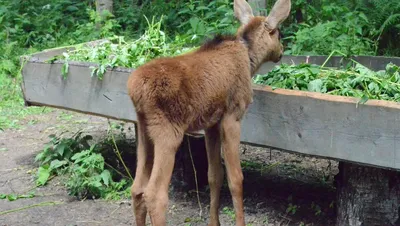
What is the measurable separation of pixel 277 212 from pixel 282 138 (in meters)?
1.19

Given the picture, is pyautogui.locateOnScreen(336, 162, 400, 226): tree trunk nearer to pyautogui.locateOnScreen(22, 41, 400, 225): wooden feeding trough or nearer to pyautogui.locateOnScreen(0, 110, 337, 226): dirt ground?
pyautogui.locateOnScreen(22, 41, 400, 225): wooden feeding trough

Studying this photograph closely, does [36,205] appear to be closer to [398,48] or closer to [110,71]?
[110,71]

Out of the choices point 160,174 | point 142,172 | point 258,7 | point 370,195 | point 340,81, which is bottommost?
point 370,195

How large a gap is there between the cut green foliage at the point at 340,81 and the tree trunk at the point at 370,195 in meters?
0.66

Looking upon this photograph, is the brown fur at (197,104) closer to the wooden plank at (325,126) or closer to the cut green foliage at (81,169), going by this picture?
the wooden plank at (325,126)

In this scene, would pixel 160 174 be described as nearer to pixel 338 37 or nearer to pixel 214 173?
pixel 214 173

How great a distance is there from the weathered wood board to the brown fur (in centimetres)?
27

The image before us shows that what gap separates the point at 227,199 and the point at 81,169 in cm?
164

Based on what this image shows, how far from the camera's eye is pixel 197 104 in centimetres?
552

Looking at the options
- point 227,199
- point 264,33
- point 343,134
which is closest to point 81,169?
point 227,199

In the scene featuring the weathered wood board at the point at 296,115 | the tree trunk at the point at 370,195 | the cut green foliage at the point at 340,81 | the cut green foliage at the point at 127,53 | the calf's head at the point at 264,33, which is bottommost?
the tree trunk at the point at 370,195

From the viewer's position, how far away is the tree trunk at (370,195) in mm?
5777

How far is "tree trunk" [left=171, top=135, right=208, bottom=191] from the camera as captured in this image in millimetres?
7348

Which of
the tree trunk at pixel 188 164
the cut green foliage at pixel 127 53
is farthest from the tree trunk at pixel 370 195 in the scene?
the cut green foliage at pixel 127 53
